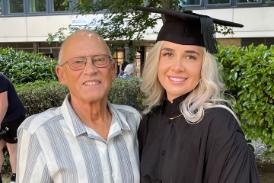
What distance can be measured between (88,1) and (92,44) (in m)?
4.90

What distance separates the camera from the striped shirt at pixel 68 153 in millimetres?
2049

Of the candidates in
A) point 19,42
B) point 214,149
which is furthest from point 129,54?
point 19,42

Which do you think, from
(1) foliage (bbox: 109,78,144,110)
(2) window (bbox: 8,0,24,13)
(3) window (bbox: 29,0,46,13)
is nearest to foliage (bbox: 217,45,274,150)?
(1) foliage (bbox: 109,78,144,110)

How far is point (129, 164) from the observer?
225cm

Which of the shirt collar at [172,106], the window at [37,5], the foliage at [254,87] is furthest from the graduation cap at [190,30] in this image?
the window at [37,5]

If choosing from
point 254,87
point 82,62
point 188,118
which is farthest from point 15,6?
point 188,118

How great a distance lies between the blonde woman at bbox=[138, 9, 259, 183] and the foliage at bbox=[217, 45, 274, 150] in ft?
9.50

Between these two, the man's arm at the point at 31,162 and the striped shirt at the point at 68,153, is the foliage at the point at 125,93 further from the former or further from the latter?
the man's arm at the point at 31,162

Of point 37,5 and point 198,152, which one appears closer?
point 198,152

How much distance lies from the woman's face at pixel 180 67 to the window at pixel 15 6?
24634 mm

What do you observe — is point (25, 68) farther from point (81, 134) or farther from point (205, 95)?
point (205, 95)

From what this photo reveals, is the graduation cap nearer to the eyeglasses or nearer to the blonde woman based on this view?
the blonde woman

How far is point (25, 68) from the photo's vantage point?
349 inches

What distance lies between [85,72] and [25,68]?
7.04 meters
